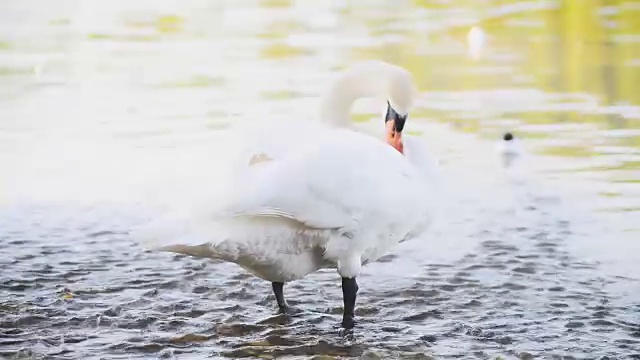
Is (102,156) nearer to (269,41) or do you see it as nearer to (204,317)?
(204,317)

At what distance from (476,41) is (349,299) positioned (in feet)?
41.5

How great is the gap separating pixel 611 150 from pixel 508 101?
9.41ft

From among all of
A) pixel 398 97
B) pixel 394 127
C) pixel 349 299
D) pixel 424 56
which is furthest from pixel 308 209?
pixel 424 56

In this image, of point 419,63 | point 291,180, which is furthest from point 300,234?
point 419,63

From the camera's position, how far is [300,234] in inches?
244

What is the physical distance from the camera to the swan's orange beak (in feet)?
23.2

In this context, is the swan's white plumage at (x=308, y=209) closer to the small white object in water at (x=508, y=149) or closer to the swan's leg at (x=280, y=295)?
the swan's leg at (x=280, y=295)

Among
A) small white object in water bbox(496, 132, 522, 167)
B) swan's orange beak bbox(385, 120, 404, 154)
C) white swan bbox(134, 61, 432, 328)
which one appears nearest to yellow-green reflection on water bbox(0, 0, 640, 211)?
small white object in water bbox(496, 132, 522, 167)

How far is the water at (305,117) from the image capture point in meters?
6.35

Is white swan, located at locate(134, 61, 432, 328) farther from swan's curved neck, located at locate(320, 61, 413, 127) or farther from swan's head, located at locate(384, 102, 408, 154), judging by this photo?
swan's curved neck, located at locate(320, 61, 413, 127)

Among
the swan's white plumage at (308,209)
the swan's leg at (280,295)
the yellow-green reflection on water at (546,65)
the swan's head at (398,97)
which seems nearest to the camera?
the swan's white plumage at (308,209)

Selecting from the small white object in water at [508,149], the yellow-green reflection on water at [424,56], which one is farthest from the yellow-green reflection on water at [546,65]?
the small white object in water at [508,149]

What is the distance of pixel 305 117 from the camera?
12.4 metres

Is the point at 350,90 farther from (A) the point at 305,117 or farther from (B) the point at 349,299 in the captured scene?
(A) the point at 305,117
